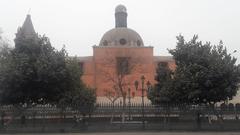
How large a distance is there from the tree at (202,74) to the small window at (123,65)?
21389mm

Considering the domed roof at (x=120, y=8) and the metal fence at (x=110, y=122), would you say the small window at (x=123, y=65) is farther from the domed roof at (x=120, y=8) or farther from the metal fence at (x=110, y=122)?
the metal fence at (x=110, y=122)

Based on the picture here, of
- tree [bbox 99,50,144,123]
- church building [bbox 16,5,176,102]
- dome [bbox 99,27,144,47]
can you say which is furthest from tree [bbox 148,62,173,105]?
dome [bbox 99,27,144,47]

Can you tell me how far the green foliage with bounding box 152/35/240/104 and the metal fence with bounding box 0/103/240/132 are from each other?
6.07 feet

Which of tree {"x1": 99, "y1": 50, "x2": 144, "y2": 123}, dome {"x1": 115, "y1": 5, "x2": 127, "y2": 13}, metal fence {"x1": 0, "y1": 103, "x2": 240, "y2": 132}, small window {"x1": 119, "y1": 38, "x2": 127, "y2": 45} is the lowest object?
metal fence {"x1": 0, "y1": 103, "x2": 240, "y2": 132}

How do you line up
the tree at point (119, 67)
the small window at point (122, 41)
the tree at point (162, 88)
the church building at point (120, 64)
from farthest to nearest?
1. the small window at point (122, 41)
2. the church building at point (120, 64)
3. the tree at point (119, 67)
4. the tree at point (162, 88)

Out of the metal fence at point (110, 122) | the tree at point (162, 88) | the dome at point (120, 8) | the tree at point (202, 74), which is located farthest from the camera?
the dome at point (120, 8)

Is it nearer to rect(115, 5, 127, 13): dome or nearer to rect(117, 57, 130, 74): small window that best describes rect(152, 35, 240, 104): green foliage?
rect(117, 57, 130, 74): small window

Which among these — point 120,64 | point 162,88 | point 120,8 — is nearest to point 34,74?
point 162,88

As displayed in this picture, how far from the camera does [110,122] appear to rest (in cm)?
2580

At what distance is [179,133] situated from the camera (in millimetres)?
23562

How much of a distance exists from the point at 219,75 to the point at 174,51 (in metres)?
3.70

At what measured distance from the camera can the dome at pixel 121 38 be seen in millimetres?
57312

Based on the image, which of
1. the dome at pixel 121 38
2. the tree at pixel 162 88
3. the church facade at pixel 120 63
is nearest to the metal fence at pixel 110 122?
the tree at pixel 162 88

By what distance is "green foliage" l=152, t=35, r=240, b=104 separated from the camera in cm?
2686
